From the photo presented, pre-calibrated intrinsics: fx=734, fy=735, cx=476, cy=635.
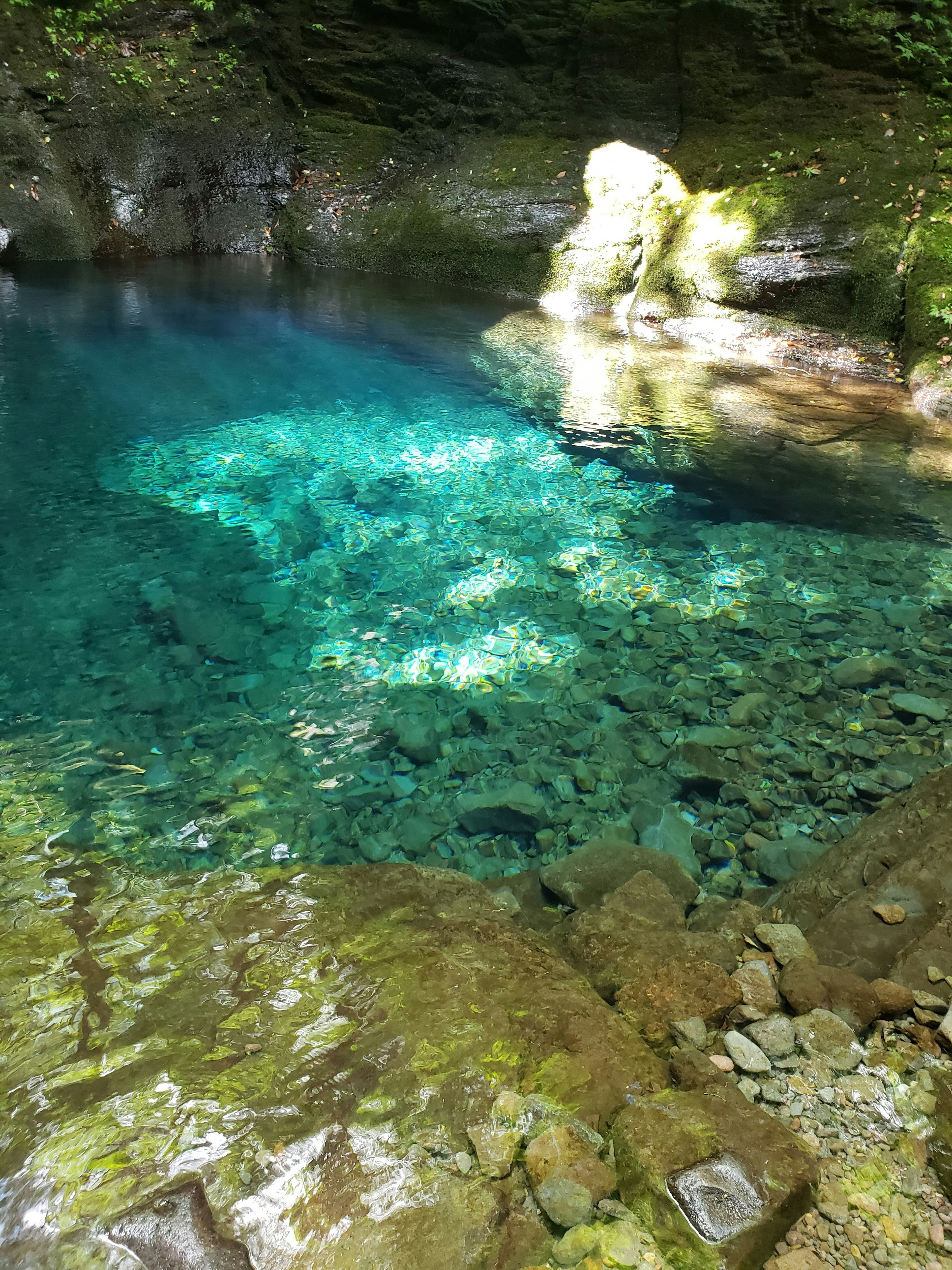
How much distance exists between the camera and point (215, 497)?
6.00 meters

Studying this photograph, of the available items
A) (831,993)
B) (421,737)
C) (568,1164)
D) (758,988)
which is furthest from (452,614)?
(568,1164)

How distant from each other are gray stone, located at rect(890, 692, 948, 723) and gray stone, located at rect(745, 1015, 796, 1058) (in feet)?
8.10

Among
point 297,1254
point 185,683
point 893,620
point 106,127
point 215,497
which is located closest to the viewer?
point 297,1254

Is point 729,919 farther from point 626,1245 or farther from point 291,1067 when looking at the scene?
point 291,1067

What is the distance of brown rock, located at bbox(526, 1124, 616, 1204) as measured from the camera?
175 cm

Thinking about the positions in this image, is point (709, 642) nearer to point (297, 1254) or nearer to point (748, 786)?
point (748, 786)

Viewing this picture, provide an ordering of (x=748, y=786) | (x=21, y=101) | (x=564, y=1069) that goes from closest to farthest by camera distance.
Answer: (x=564, y=1069)
(x=748, y=786)
(x=21, y=101)

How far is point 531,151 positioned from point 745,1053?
17.0m

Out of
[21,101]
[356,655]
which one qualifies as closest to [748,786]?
[356,655]

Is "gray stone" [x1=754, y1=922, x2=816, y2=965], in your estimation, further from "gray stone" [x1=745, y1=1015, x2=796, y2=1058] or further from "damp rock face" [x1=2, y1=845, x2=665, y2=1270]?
"damp rock face" [x1=2, y1=845, x2=665, y2=1270]

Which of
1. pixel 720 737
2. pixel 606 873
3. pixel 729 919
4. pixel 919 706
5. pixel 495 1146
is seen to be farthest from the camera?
pixel 919 706

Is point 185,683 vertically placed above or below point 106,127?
below

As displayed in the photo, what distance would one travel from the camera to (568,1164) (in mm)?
1792

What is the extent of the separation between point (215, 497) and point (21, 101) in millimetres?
12620
